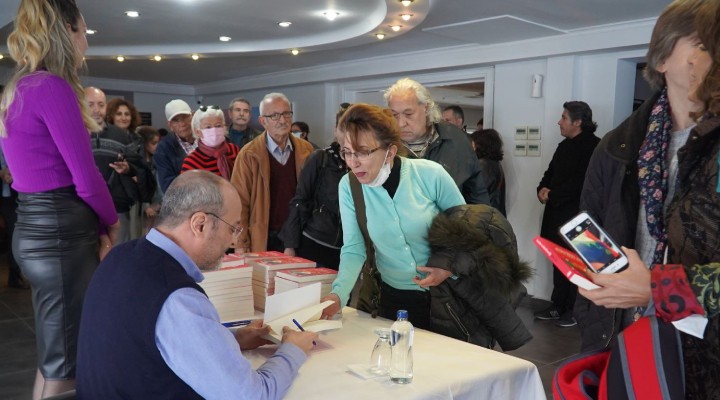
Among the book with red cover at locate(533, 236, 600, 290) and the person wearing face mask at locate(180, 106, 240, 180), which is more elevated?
the person wearing face mask at locate(180, 106, 240, 180)

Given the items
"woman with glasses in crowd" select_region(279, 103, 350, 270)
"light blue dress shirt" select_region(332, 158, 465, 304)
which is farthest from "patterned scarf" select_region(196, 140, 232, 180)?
"light blue dress shirt" select_region(332, 158, 465, 304)

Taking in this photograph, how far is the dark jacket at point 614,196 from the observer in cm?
149

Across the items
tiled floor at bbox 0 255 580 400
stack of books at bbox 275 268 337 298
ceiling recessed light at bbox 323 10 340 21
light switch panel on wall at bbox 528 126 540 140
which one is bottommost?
tiled floor at bbox 0 255 580 400

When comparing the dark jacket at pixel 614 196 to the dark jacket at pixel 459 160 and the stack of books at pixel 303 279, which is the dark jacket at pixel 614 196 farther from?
the dark jacket at pixel 459 160

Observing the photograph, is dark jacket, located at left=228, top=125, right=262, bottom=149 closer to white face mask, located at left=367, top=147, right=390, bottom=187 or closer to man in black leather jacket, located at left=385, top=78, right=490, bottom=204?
man in black leather jacket, located at left=385, top=78, right=490, bottom=204

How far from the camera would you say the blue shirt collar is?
1342mm

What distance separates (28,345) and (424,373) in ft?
12.6

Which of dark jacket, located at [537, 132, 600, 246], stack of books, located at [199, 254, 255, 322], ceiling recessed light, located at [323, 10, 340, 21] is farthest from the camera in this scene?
ceiling recessed light, located at [323, 10, 340, 21]

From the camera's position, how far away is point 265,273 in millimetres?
2240

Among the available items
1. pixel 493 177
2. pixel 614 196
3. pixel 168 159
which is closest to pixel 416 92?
pixel 614 196

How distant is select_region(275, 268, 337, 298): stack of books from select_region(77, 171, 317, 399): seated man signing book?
752 mm

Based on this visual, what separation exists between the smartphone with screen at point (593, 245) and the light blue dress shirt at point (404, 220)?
834 mm

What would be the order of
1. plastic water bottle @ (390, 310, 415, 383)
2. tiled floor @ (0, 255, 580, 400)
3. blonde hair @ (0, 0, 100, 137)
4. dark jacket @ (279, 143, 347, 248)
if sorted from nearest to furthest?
plastic water bottle @ (390, 310, 415, 383) → blonde hair @ (0, 0, 100, 137) → dark jacket @ (279, 143, 347, 248) → tiled floor @ (0, 255, 580, 400)

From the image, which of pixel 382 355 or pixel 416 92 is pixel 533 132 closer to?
pixel 416 92
